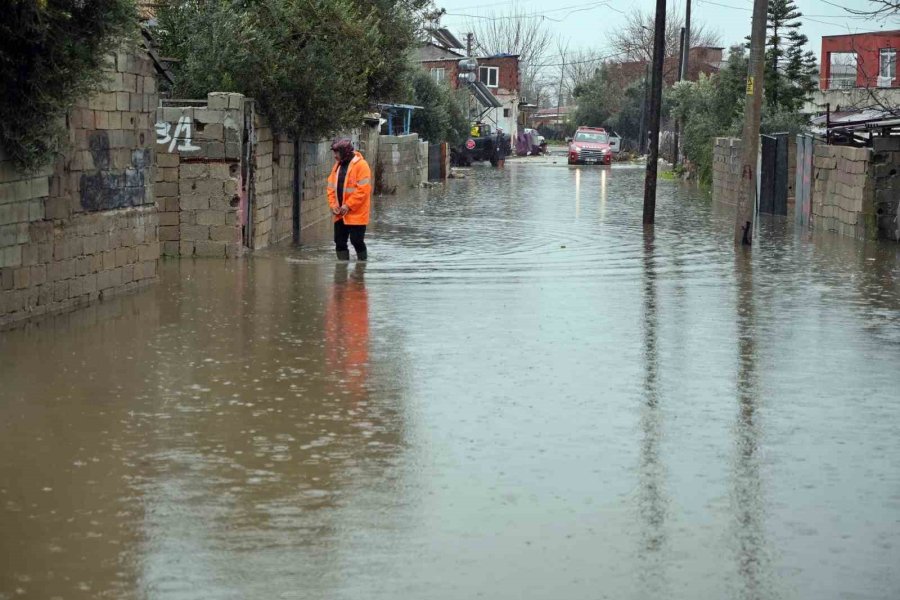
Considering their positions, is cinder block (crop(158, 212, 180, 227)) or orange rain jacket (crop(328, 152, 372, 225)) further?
cinder block (crop(158, 212, 180, 227))

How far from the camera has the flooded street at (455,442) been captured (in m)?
5.68

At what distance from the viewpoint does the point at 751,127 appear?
2167cm

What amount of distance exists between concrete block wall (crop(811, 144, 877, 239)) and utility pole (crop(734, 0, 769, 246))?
2.03 meters

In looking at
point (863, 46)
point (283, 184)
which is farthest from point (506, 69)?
point (283, 184)

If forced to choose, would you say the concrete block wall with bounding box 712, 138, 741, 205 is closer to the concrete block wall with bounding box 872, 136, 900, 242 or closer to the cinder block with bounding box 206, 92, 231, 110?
the concrete block wall with bounding box 872, 136, 900, 242

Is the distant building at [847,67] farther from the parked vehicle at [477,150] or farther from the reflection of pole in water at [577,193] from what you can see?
the parked vehicle at [477,150]

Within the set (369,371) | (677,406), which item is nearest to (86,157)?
(369,371)

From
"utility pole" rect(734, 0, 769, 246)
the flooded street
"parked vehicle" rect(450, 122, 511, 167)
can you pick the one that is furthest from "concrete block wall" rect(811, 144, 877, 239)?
"parked vehicle" rect(450, 122, 511, 167)

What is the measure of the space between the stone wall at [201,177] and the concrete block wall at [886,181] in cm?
1029

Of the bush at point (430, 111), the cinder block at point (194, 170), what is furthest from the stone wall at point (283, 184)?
the bush at point (430, 111)

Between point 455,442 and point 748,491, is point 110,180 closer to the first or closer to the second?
point 455,442

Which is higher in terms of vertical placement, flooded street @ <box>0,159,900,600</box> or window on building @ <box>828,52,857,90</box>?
window on building @ <box>828,52,857,90</box>

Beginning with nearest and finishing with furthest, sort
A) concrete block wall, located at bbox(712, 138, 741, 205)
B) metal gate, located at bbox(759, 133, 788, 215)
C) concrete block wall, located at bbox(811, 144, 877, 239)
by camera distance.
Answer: concrete block wall, located at bbox(811, 144, 877, 239)
metal gate, located at bbox(759, 133, 788, 215)
concrete block wall, located at bbox(712, 138, 741, 205)

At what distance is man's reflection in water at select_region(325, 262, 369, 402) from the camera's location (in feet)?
32.6
